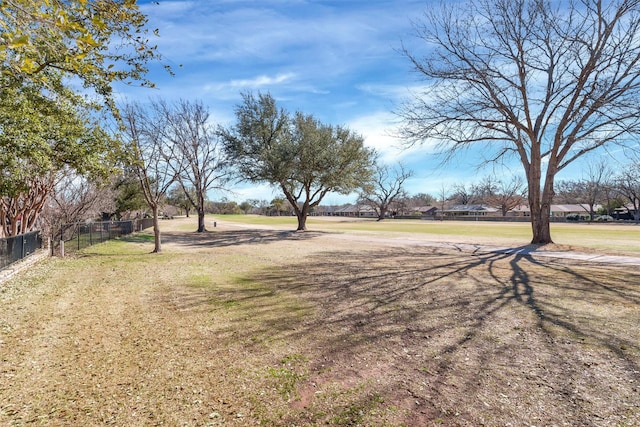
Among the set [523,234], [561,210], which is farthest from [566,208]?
[523,234]

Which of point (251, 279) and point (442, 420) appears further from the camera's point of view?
point (251, 279)

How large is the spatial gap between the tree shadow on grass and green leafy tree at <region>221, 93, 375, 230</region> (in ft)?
57.0

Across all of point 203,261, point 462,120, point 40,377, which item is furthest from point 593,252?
point 40,377

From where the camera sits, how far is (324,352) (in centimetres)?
445

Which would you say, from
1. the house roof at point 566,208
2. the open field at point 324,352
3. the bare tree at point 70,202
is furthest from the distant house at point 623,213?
the bare tree at point 70,202

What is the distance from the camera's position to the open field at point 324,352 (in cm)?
314

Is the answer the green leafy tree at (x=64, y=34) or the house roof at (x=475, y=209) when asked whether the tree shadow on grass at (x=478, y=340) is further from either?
the house roof at (x=475, y=209)

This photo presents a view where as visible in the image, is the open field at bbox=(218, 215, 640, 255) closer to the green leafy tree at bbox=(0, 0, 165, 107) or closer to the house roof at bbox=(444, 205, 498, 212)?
the green leafy tree at bbox=(0, 0, 165, 107)

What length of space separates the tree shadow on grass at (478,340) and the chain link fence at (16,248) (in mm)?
7195

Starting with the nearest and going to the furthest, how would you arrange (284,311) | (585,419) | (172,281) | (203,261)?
(585,419) → (284,311) → (172,281) → (203,261)

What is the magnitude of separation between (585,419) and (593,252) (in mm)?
14190

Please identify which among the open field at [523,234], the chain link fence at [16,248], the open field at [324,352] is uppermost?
the chain link fence at [16,248]

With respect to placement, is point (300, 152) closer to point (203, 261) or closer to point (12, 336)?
point (203, 261)

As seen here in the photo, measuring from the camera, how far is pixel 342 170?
26.7 meters
